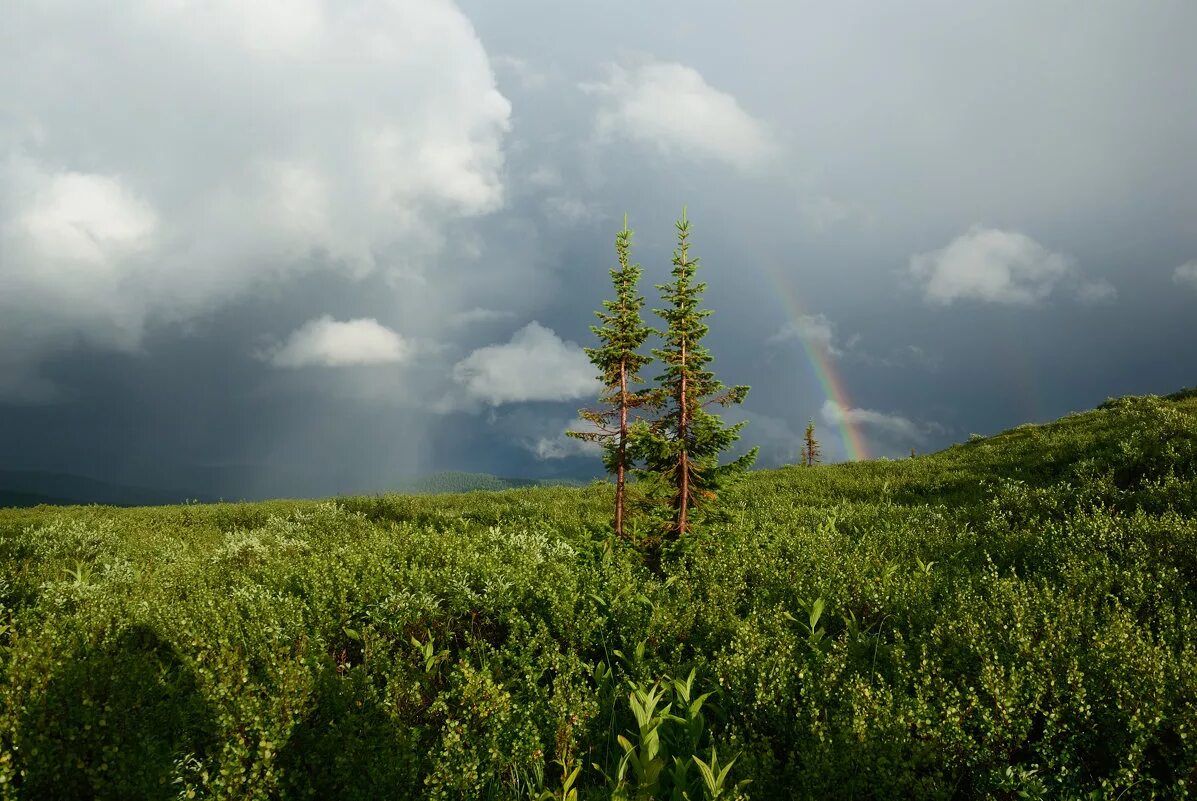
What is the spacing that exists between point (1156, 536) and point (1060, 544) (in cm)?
111

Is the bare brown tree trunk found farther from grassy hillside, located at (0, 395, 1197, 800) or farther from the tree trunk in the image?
grassy hillside, located at (0, 395, 1197, 800)

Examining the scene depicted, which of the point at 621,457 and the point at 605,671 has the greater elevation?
the point at 621,457

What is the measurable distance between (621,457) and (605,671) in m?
6.59

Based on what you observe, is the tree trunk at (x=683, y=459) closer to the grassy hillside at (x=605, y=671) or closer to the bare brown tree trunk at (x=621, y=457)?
the bare brown tree trunk at (x=621, y=457)

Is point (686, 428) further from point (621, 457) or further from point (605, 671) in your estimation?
point (605, 671)

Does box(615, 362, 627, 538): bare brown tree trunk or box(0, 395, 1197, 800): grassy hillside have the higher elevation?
box(615, 362, 627, 538): bare brown tree trunk

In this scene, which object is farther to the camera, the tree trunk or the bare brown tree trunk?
the bare brown tree trunk

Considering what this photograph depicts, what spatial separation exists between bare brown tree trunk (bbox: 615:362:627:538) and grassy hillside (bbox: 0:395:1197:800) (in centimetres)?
226

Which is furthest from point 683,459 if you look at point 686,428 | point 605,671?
point 605,671

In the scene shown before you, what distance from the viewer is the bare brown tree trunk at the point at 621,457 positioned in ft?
37.0

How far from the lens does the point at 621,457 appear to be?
1168 cm

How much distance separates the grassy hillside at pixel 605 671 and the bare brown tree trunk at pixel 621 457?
2260 mm

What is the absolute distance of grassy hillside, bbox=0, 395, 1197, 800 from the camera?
3.61m

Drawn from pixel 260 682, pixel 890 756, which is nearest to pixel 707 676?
pixel 890 756
